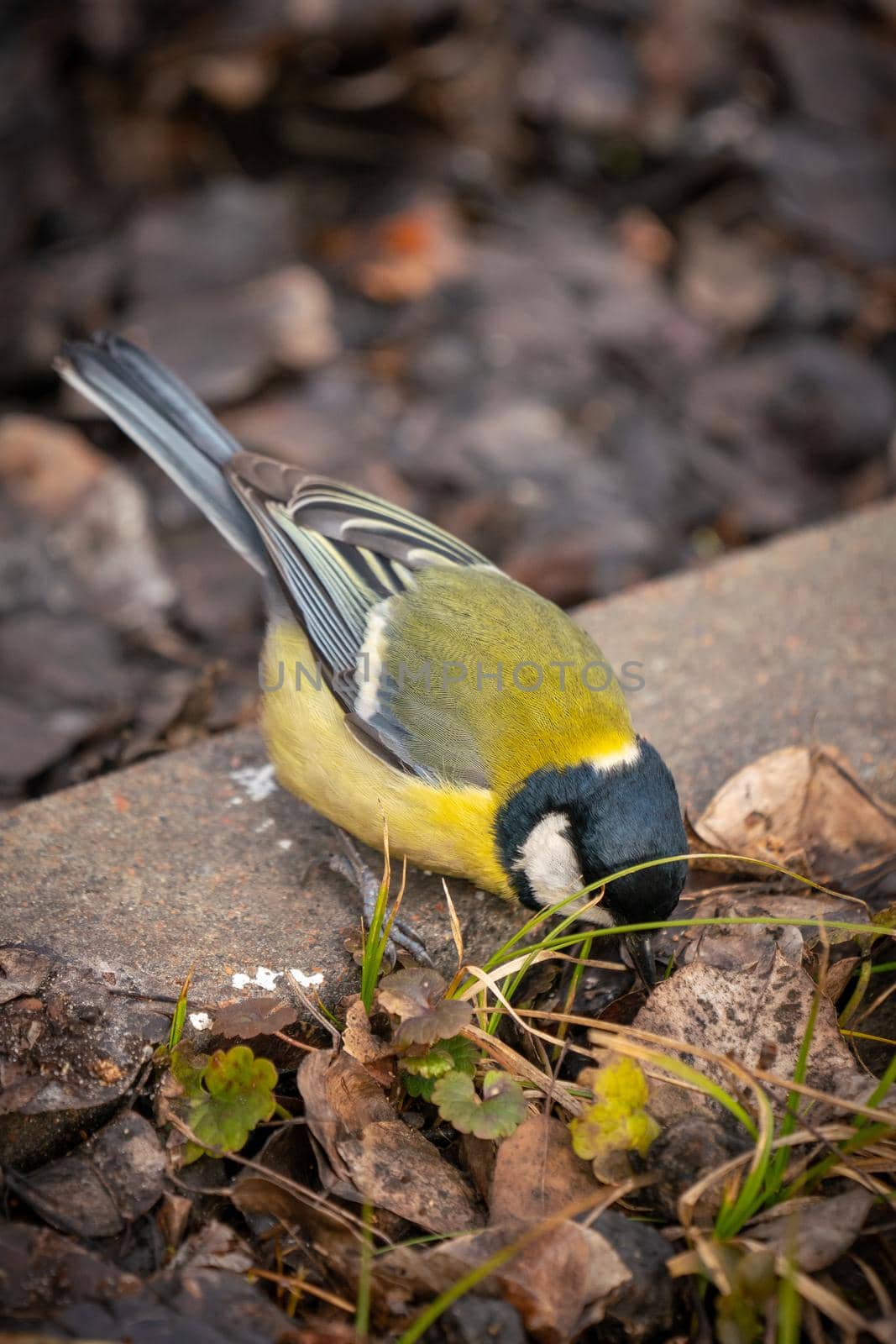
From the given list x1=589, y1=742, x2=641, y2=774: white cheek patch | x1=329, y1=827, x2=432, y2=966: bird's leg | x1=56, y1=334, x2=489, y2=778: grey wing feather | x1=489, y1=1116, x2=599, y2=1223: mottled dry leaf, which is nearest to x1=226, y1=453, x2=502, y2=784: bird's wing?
x1=56, y1=334, x2=489, y2=778: grey wing feather

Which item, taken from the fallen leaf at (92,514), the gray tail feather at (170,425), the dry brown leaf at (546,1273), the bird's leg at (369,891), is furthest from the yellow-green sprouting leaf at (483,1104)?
the fallen leaf at (92,514)

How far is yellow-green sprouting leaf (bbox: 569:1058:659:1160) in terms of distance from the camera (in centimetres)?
165

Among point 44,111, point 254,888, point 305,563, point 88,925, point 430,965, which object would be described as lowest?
point 430,965

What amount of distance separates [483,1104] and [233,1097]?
1.20 ft

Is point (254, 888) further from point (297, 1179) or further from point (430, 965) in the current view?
point (297, 1179)

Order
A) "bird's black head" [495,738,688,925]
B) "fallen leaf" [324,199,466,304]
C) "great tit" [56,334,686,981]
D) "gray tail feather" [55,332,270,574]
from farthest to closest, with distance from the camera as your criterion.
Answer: "fallen leaf" [324,199,466,304] < "gray tail feather" [55,332,270,574] < "great tit" [56,334,686,981] < "bird's black head" [495,738,688,925]

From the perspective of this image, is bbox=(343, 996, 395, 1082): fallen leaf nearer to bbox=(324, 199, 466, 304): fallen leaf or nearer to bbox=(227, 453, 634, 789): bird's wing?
bbox=(227, 453, 634, 789): bird's wing

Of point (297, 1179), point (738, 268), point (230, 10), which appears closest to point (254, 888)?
point (297, 1179)

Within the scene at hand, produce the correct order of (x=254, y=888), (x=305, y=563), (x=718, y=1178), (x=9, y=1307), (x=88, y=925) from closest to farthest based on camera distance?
1. (x=9, y=1307)
2. (x=718, y=1178)
3. (x=88, y=925)
4. (x=254, y=888)
5. (x=305, y=563)

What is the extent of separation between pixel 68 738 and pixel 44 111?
243cm

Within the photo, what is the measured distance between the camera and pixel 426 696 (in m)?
2.25

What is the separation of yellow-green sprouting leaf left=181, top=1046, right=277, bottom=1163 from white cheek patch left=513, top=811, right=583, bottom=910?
62 cm

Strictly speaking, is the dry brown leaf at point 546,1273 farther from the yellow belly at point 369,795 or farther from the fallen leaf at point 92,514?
the fallen leaf at point 92,514

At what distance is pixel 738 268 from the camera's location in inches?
187
